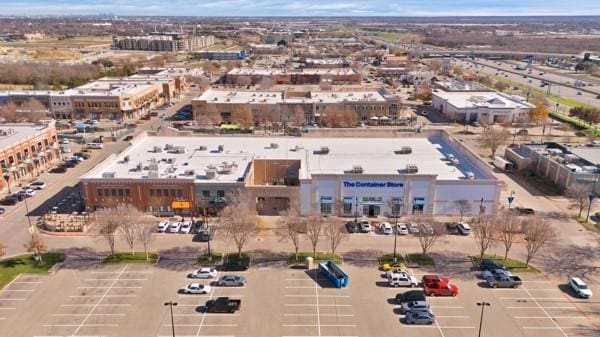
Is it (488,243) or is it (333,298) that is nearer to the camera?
(333,298)

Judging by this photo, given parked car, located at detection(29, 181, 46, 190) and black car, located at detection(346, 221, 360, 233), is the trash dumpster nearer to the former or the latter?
black car, located at detection(346, 221, 360, 233)

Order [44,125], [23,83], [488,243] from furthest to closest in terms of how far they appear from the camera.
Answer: [23,83] → [44,125] → [488,243]

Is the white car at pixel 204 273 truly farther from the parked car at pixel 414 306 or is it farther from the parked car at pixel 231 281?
the parked car at pixel 414 306

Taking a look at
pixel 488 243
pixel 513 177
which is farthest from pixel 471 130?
pixel 488 243

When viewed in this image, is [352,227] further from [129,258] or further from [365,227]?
[129,258]

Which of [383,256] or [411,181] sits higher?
[411,181]

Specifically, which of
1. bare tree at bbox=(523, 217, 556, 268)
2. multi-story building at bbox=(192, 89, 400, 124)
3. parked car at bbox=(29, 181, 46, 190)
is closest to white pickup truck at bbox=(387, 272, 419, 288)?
bare tree at bbox=(523, 217, 556, 268)

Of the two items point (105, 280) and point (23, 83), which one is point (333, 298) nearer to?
point (105, 280)

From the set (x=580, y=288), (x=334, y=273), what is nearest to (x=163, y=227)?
(x=334, y=273)
